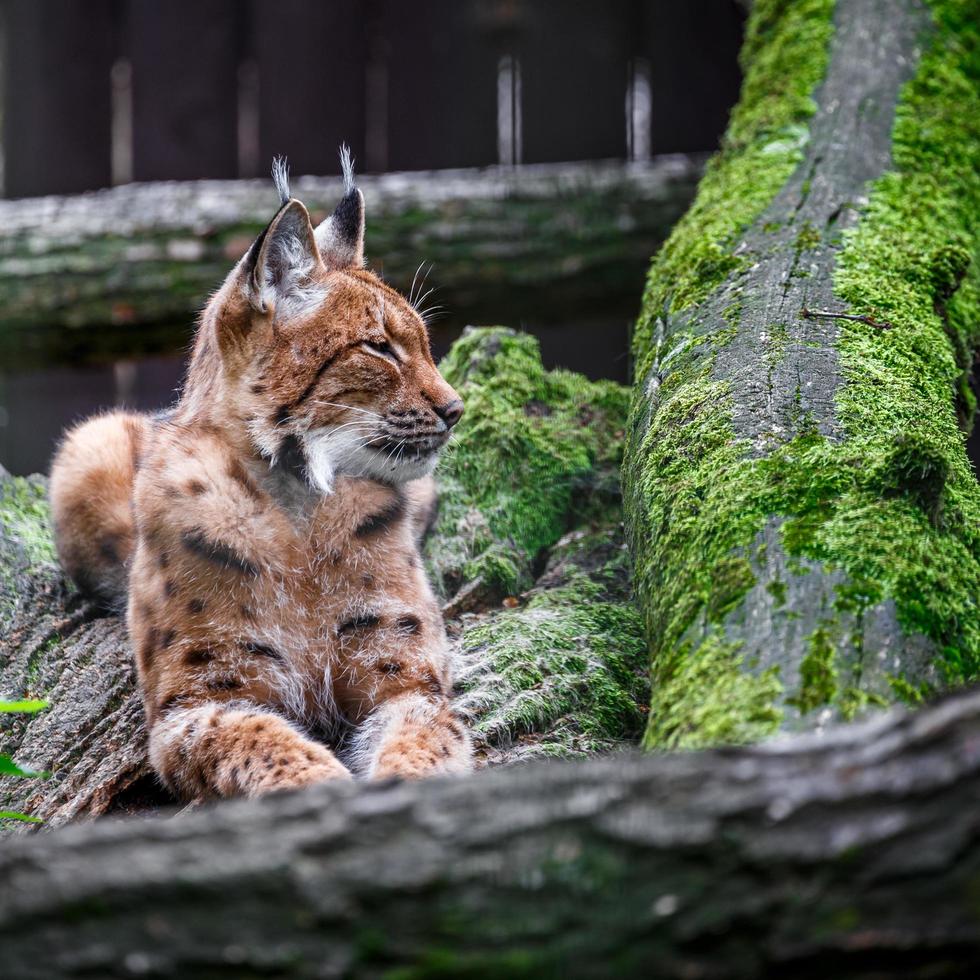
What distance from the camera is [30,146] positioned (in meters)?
8.18

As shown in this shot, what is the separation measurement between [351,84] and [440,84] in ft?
2.04

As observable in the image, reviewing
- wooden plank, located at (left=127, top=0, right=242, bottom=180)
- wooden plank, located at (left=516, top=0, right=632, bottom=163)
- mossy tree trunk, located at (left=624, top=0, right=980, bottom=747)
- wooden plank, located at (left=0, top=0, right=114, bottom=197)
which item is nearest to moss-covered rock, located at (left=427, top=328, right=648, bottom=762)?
mossy tree trunk, located at (left=624, top=0, right=980, bottom=747)

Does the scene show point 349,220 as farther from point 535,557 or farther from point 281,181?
point 535,557

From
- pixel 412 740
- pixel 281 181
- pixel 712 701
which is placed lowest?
pixel 412 740

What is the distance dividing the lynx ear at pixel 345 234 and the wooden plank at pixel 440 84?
4739 mm

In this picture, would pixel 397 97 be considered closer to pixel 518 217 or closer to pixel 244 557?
pixel 518 217

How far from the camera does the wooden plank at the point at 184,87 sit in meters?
8.11

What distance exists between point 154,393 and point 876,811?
781 cm

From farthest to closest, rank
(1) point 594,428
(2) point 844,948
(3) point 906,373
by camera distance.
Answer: (1) point 594,428
(3) point 906,373
(2) point 844,948

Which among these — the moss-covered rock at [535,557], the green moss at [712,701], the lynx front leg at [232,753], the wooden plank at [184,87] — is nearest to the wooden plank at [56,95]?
the wooden plank at [184,87]

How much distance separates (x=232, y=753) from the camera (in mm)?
3020

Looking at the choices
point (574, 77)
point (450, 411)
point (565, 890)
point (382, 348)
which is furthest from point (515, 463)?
point (574, 77)

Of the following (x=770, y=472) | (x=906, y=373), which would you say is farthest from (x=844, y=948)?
(x=906, y=373)

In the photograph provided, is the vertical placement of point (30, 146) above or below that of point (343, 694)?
above
